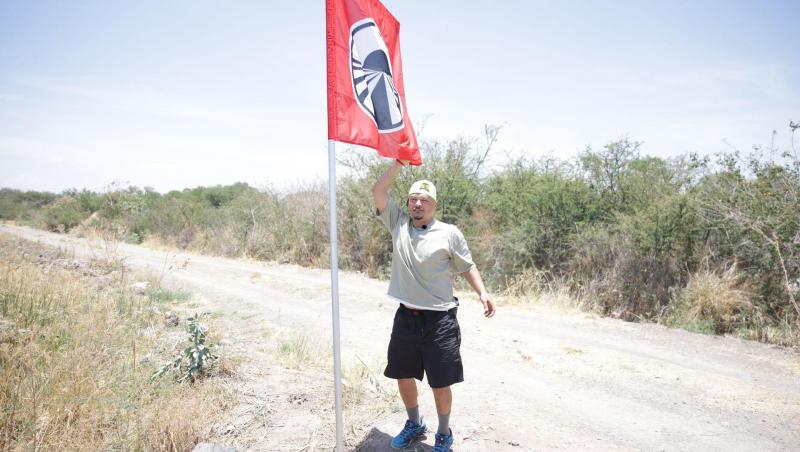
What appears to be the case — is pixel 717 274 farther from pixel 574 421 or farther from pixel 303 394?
pixel 303 394

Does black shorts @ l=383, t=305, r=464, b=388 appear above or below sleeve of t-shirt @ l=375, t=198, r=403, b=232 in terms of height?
below

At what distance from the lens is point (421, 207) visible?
3.46 m

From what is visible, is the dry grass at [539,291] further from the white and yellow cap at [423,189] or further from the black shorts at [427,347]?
the white and yellow cap at [423,189]

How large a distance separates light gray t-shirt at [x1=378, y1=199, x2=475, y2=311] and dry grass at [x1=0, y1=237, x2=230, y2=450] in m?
1.97

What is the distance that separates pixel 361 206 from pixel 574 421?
11.1 m

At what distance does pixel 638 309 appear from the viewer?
949 cm

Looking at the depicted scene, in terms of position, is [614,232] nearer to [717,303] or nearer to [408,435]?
[717,303]

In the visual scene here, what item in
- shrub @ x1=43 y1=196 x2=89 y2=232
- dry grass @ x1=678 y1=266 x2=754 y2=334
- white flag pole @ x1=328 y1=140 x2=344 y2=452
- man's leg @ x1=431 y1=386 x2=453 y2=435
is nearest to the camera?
white flag pole @ x1=328 y1=140 x2=344 y2=452

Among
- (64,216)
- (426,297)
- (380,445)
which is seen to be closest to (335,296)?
(426,297)

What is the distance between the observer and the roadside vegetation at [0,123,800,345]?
787 cm

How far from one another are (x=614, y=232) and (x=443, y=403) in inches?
325

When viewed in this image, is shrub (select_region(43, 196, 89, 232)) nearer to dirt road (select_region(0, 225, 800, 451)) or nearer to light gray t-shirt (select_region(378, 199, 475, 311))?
dirt road (select_region(0, 225, 800, 451))

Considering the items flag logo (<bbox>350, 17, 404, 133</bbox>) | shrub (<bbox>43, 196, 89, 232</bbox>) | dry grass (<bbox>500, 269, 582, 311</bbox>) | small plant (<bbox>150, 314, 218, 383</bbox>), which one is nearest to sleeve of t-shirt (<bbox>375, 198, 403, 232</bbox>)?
flag logo (<bbox>350, 17, 404, 133</bbox>)

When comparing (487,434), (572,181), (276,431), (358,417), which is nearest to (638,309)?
(572,181)
